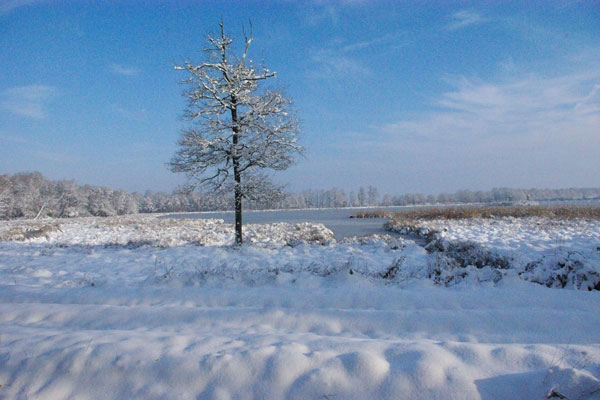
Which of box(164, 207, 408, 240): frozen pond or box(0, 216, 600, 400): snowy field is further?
box(164, 207, 408, 240): frozen pond

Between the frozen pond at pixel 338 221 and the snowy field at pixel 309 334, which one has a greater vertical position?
the snowy field at pixel 309 334

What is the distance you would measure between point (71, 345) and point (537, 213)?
113 ft

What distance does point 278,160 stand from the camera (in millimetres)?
12219

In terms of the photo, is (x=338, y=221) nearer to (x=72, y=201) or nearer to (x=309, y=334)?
(x=309, y=334)

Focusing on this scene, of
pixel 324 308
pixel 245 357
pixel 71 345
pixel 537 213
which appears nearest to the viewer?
pixel 245 357

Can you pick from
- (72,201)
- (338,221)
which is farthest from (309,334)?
(72,201)

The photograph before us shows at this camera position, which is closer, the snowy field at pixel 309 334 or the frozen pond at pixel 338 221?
the snowy field at pixel 309 334

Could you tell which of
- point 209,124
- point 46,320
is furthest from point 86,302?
point 209,124

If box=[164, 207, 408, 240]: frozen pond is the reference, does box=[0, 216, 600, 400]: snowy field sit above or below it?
above

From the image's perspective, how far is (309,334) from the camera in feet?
11.6

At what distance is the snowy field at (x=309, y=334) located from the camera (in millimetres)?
2461

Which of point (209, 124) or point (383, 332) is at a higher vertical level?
point (209, 124)

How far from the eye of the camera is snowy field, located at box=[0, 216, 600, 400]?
2.46 m

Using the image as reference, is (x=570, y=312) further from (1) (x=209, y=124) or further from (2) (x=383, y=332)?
(1) (x=209, y=124)
